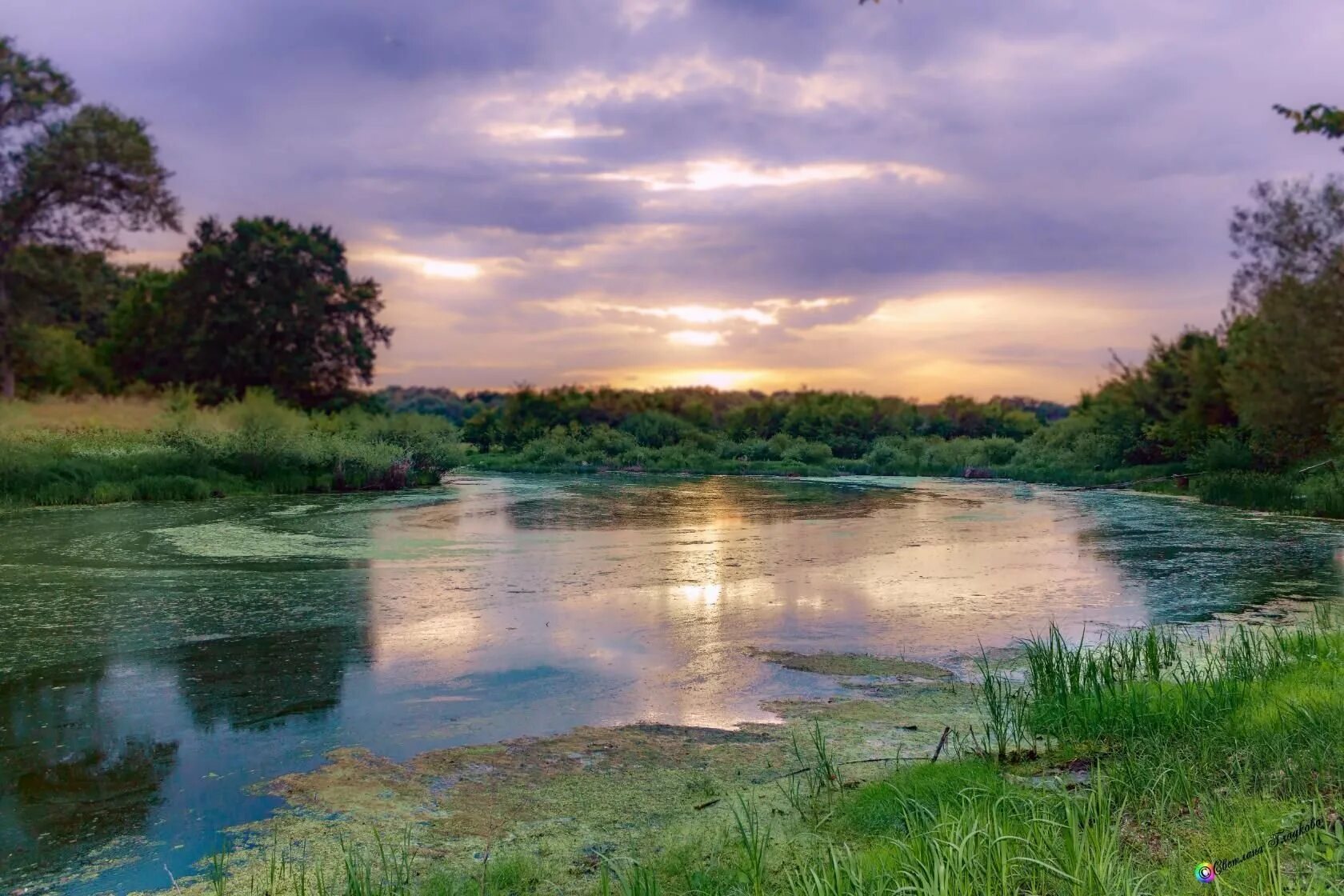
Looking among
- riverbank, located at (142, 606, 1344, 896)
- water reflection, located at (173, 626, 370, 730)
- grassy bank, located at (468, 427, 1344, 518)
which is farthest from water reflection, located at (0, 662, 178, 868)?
grassy bank, located at (468, 427, 1344, 518)

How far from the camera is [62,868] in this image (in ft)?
12.6

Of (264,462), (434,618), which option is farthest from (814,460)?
(434,618)

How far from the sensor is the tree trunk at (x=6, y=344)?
1050 inches

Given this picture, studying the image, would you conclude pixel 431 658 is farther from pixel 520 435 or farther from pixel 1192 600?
pixel 520 435

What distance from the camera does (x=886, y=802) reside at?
4.11m

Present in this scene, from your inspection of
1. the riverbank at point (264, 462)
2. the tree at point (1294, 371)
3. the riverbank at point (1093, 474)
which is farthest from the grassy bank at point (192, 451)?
the tree at point (1294, 371)

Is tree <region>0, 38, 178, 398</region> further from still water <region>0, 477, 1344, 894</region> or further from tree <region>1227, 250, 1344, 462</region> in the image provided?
tree <region>1227, 250, 1344, 462</region>

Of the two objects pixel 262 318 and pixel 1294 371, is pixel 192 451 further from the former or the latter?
pixel 1294 371

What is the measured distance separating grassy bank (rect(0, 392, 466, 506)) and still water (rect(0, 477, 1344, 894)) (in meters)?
1.70

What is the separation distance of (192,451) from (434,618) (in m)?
14.9

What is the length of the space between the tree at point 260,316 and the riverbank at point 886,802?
28.4m

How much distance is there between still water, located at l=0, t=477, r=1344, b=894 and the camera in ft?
16.3

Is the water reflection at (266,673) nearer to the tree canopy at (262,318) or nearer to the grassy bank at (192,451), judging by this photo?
the grassy bank at (192,451)

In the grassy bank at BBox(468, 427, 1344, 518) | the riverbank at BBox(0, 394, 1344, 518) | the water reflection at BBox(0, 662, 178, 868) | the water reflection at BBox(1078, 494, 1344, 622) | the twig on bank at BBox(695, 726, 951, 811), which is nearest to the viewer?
the water reflection at BBox(0, 662, 178, 868)
